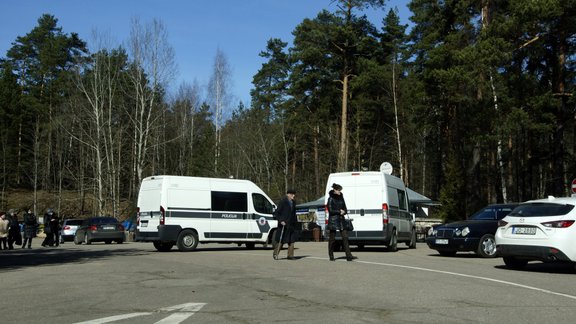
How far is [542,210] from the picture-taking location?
44.8ft

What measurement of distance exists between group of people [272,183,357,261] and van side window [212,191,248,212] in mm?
5512

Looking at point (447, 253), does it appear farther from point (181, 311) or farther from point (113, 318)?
point (113, 318)

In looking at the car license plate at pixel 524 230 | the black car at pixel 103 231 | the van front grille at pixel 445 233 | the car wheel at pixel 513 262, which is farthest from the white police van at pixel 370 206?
the black car at pixel 103 231

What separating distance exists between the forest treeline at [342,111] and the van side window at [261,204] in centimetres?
1333

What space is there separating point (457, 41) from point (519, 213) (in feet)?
79.7

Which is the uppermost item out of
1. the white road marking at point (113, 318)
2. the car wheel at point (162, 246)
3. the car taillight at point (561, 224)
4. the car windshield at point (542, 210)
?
the car windshield at point (542, 210)

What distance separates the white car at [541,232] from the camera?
42.5 ft

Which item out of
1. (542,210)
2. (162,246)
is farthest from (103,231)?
(542,210)

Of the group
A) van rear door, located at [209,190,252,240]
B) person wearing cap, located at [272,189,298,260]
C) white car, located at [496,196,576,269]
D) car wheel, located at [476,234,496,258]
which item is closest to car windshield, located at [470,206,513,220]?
car wheel, located at [476,234,496,258]

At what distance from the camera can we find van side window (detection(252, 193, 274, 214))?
74.0ft

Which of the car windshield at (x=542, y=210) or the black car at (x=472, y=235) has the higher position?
the car windshield at (x=542, y=210)

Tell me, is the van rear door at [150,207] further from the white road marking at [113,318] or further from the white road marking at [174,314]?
the white road marking at [113,318]

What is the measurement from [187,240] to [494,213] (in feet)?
32.1

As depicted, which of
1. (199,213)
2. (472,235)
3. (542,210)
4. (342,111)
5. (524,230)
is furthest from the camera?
(342,111)
